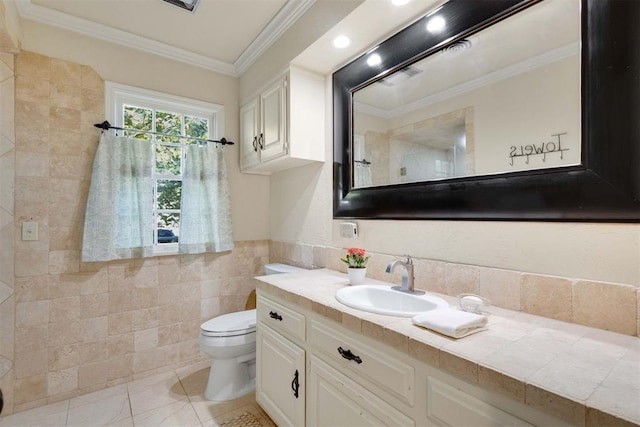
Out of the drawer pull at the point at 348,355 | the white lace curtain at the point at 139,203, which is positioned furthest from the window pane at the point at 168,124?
the drawer pull at the point at 348,355

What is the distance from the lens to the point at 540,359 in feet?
→ 2.54

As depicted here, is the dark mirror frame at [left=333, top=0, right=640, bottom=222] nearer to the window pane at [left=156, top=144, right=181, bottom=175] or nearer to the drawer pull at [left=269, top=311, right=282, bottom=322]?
the drawer pull at [left=269, top=311, right=282, bottom=322]

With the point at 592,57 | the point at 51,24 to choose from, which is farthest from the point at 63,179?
the point at 592,57

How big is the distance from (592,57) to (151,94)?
2.68m

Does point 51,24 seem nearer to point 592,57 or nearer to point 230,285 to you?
point 230,285

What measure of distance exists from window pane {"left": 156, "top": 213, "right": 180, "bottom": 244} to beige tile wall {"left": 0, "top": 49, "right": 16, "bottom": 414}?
0.85m

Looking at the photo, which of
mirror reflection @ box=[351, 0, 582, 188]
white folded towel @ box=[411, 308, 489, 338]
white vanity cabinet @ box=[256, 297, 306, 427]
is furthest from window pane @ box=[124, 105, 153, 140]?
white folded towel @ box=[411, 308, 489, 338]

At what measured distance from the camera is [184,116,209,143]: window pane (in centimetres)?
258

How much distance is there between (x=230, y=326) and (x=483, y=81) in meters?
2.07

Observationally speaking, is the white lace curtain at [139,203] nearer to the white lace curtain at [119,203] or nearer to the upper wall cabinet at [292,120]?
the white lace curtain at [119,203]

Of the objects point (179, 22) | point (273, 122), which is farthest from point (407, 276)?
point (179, 22)

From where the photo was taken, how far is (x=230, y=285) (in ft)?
8.88

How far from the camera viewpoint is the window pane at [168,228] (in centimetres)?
244

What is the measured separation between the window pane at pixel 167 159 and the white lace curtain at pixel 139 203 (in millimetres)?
125
